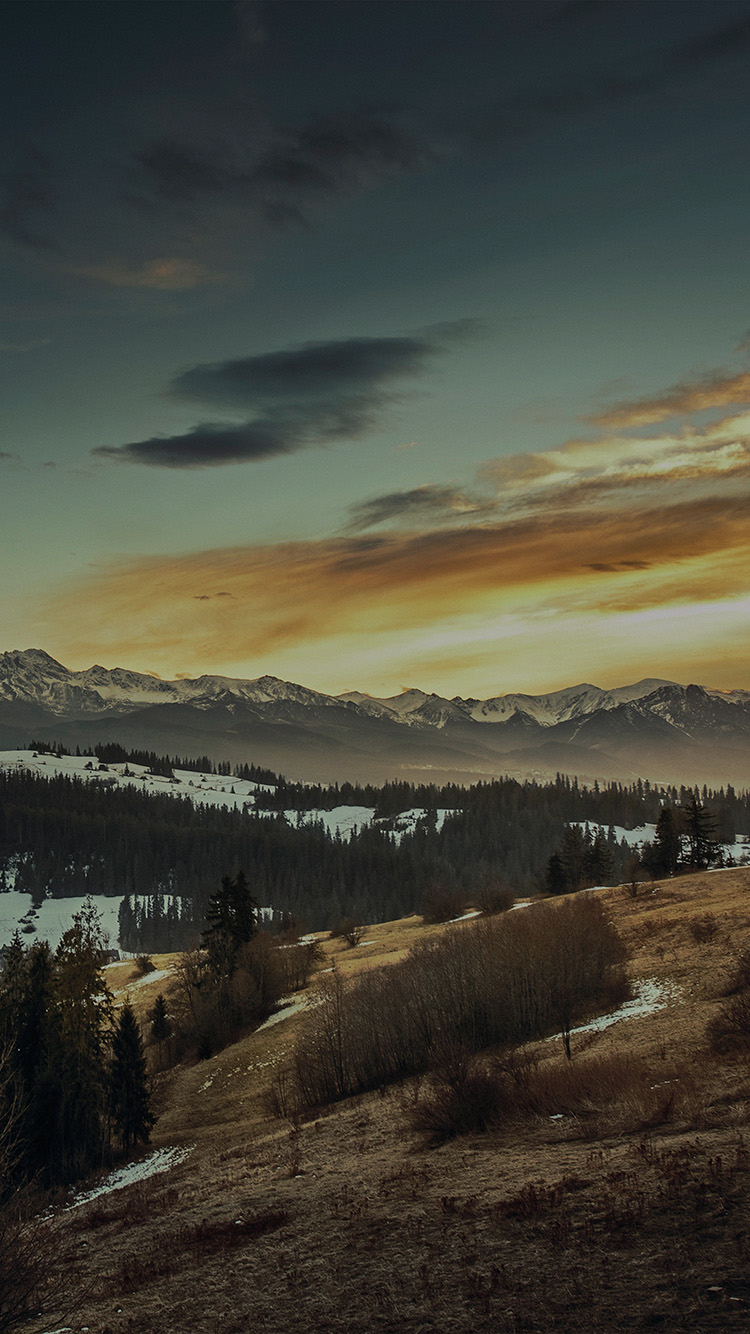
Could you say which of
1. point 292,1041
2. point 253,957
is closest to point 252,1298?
point 292,1041

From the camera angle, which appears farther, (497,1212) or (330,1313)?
(497,1212)

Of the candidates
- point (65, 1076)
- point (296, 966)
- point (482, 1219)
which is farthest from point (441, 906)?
point (482, 1219)

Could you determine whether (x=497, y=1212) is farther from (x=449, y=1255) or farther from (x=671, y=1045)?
(x=671, y=1045)

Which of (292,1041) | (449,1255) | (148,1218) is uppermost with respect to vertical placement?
(449,1255)

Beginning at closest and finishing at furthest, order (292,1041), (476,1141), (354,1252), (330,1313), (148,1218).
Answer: (330,1313)
(354,1252)
(476,1141)
(148,1218)
(292,1041)

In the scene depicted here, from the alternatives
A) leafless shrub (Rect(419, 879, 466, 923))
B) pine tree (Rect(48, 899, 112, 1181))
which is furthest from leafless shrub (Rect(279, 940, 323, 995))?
leafless shrub (Rect(419, 879, 466, 923))

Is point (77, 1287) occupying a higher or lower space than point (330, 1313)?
lower

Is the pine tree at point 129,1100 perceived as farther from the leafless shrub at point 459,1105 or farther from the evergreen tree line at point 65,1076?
the leafless shrub at point 459,1105

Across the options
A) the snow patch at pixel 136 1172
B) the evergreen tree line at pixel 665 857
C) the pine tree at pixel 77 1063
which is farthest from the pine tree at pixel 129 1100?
the evergreen tree line at pixel 665 857

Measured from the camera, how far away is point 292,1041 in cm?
5531

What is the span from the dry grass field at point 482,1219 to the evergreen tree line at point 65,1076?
1327 centimetres

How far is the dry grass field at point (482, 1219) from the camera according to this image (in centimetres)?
1315

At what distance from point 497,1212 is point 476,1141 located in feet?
22.1

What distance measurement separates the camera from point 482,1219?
16953mm
